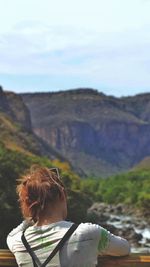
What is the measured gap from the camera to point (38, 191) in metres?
5.68

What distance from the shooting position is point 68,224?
227 inches

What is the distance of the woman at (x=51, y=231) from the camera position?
565 cm

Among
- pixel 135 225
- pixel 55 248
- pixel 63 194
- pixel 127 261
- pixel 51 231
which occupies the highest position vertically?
pixel 63 194

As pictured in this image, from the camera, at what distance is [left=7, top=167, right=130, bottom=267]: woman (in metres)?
5.65

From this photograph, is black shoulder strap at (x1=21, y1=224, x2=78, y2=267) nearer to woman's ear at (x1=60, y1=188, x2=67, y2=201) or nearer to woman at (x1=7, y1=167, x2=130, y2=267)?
woman at (x1=7, y1=167, x2=130, y2=267)

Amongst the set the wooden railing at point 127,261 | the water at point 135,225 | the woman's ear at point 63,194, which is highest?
the woman's ear at point 63,194

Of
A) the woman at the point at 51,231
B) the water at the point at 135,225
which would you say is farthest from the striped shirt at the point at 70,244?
the water at the point at 135,225

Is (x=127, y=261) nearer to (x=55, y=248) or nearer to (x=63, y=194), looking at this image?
(x=55, y=248)

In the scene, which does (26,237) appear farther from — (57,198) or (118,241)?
(118,241)

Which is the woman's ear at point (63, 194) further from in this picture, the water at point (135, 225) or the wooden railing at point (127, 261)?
the water at point (135, 225)

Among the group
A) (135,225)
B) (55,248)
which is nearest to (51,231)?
(55,248)

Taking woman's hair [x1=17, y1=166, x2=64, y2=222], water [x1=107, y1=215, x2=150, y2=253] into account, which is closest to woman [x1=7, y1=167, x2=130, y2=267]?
woman's hair [x1=17, y1=166, x2=64, y2=222]

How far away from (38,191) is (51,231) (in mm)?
358

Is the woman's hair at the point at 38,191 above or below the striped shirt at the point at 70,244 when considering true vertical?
above
